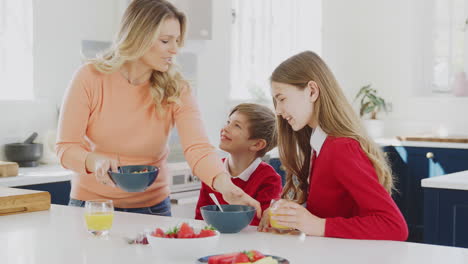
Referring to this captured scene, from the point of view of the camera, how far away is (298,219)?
2.03m

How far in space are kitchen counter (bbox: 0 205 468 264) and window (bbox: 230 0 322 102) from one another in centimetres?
343

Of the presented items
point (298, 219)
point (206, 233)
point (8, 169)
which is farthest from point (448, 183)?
point (8, 169)

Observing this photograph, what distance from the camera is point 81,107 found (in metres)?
2.48

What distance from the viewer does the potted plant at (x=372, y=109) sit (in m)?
6.30

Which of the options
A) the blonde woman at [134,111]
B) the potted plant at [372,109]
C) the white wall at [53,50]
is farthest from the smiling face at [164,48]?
the potted plant at [372,109]

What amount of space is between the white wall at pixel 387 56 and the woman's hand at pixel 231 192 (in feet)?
13.8

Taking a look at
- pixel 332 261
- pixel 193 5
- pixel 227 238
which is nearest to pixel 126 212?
pixel 227 238

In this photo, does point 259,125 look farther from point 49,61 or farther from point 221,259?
point 49,61

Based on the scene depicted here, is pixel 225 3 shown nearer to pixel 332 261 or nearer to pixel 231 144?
pixel 231 144

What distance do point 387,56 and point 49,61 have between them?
346cm

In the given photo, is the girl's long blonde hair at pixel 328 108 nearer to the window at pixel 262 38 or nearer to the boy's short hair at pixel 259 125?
the boy's short hair at pixel 259 125

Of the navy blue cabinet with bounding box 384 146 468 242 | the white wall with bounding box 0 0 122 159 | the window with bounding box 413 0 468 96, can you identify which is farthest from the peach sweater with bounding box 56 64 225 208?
the window with bounding box 413 0 468 96

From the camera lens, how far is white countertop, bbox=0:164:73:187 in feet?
10.7

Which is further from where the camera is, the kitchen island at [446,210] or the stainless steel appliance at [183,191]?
the stainless steel appliance at [183,191]
